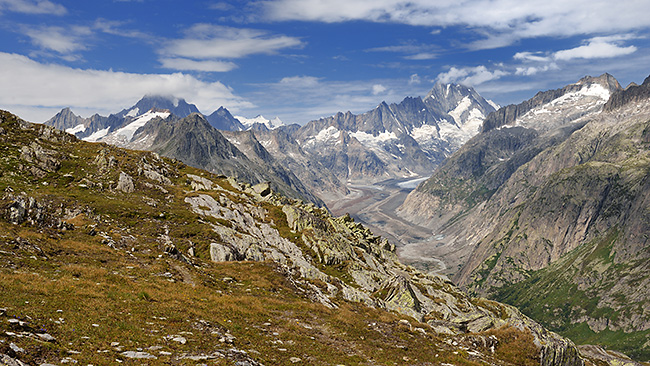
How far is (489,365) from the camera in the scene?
1426 inches

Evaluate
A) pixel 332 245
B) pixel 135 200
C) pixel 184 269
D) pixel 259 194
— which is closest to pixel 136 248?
pixel 184 269

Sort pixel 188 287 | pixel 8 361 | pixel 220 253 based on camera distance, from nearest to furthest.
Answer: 1. pixel 8 361
2. pixel 188 287
3. pixel 220 253

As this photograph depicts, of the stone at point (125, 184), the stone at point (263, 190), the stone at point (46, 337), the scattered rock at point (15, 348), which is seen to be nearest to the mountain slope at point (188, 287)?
the scattered rock at point (15, 348)

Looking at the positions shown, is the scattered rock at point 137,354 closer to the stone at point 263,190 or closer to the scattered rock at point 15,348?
the scattered rock at point 15,348

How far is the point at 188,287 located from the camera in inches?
1538

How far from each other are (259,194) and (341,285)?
67.6 meters

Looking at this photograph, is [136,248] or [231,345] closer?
[231,345]

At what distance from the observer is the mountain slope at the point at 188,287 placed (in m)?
22.9

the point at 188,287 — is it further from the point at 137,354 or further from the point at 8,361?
the point at 8,361

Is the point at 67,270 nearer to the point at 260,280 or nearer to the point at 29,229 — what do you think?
the point at 29,229

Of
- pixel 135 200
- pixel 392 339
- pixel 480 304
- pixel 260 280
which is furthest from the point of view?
pixel 480 304

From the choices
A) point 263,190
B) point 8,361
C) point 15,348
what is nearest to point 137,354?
point 15,348

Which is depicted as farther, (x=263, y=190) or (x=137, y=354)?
(x=263, y=190)

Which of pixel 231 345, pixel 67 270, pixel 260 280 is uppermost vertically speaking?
pixel 67 270
